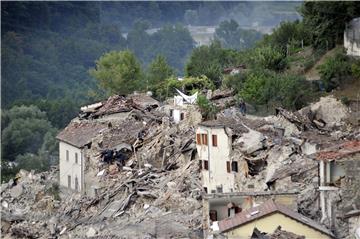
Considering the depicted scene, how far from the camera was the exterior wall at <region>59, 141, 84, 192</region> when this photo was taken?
3984cm

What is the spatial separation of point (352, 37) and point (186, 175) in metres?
10.6

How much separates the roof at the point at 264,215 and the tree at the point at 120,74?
1039 inches

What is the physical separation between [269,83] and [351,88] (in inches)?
104

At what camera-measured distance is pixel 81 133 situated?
41.3m

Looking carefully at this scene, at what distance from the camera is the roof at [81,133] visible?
40.4m

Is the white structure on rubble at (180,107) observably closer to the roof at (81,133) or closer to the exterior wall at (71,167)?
the roof at (81,133)

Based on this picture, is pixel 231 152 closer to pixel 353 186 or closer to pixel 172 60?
pixel 353 186

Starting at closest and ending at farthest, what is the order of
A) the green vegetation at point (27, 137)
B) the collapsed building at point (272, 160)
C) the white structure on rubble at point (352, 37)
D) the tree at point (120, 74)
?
the collapsed building at point (272, 160) < the white structure on rubble at point (352, 37) < the tree at point (120, 74) < the green vegetation at point (27, 137)

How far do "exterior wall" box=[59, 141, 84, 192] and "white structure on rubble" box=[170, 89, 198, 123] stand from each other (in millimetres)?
3189

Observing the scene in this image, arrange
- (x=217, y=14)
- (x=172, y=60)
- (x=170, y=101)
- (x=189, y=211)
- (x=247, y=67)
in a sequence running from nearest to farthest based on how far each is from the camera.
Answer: (x=189, y=211) < (x=170, y=101) < (x=247, y=67) < (x=172, y=60) < (x=217, y=14)

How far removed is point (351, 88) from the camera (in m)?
40.1

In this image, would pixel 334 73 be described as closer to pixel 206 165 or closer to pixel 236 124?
pixel 236 124

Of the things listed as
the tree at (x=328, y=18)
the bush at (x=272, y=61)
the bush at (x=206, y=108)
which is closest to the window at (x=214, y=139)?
the bush at (x=206, y=108)

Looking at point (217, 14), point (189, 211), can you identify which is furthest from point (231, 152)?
point (217, 14)
